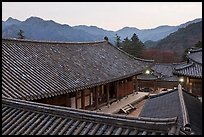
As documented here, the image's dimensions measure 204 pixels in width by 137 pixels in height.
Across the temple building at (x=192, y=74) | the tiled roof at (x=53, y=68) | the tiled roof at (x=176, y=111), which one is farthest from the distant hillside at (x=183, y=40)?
the tiled roof at (x=176, y=111)

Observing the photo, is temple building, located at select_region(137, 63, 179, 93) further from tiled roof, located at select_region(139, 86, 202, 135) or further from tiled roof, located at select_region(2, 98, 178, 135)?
tiled roof, located at select_region(2, 98, 178, 135)

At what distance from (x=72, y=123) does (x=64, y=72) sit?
10058 millimetres

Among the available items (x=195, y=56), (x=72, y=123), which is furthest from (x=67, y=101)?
(x=195, y=56)

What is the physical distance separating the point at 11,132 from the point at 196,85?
1764cm

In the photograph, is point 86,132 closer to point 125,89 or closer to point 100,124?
point 100,124

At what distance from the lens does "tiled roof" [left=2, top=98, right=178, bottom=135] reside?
17.2 ft

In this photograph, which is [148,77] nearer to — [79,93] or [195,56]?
[195,56]

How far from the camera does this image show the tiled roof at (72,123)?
525cm

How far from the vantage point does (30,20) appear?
5605 inches

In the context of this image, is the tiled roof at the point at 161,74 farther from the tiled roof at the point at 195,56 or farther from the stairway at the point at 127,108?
the stairway at the point at 127,108

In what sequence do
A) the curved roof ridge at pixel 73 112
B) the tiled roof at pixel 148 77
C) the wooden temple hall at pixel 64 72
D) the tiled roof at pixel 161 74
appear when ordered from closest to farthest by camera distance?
1. the curved roof ridge at pixel 73 112
2. the wooden temple hall at pixel 64 72
3. the tiled roof at pixel 148 77
4. the tiled roof at pixel 161 74

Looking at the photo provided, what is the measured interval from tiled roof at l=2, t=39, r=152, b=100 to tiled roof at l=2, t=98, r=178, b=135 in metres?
4.17

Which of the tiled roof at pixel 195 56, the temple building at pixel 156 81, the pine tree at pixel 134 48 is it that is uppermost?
the tiled roof at pixel 195 56

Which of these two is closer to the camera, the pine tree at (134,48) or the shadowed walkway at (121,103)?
the shadowed walkway at (121,103)
